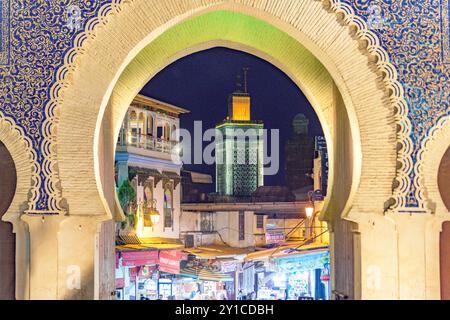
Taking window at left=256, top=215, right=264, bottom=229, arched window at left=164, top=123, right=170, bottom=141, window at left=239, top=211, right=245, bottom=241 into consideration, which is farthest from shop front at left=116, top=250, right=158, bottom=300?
window at left=256, top=215, right=264, bottom=229

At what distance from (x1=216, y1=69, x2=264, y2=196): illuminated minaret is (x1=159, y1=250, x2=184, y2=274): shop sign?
11.4 m

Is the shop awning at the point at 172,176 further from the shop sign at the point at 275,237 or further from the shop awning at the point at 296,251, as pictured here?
the shop sign at the point at 275,237

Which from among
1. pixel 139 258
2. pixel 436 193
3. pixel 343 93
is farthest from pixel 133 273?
pixel 436 193

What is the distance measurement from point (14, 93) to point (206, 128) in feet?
60.0

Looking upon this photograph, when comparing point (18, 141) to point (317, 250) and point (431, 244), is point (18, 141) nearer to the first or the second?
point (431, 244)

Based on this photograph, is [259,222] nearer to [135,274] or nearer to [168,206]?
[168,206]

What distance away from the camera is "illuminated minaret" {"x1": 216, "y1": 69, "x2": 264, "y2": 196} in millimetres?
29016

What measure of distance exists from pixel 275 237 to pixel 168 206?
4.00m

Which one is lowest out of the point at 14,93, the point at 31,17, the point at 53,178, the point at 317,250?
Answer: the point at 317,250

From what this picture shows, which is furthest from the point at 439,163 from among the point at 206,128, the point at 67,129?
the point at 206,128

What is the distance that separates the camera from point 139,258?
49.2 feet

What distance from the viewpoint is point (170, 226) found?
2000 centimetres

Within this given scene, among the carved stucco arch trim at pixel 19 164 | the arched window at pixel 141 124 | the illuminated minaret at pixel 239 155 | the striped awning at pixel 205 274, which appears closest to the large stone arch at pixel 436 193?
the carved stucco arch trim at pixel 19 164
